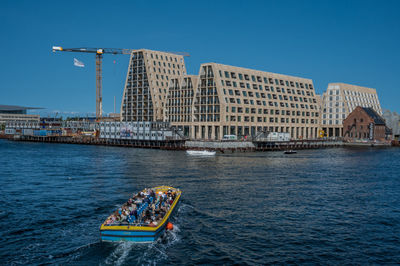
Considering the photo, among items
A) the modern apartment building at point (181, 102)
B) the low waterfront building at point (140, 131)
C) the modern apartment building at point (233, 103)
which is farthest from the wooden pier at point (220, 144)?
the modern apartment building at point (181, 102)

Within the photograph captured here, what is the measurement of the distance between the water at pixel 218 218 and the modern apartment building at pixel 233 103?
3313 inches

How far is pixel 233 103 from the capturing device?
522 ft

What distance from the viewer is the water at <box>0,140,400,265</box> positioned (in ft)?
103

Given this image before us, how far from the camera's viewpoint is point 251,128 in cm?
16700

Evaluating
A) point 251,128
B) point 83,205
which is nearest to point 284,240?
point 83,205

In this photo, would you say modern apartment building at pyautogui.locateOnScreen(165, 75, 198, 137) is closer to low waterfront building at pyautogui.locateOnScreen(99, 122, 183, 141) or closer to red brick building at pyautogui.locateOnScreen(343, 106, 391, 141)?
low waterfront building at pyautogui.locateOnScreen(99, 122, 183, 141)

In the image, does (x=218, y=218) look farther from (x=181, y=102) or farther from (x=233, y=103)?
(x=181, y=102)

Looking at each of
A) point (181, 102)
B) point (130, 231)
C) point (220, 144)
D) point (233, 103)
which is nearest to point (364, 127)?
point (233, 103)

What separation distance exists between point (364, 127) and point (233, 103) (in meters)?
74.4

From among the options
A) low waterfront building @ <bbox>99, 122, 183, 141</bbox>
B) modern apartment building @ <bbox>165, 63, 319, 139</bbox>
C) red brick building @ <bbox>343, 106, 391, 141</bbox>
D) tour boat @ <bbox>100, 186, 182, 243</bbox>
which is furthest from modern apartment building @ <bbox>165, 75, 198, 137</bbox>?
tour boat @ <bbox>100, 186, 182, 243</bbox>

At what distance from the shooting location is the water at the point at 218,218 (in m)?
31.5

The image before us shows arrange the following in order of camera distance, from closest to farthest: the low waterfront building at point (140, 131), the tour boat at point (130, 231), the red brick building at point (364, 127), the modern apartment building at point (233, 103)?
1. the tour boat at point (130, 231)
2. the low waterfront building at point (140, 131)
3. the modern apartment building at point (233, 103)
4. the red brick building at point (364, 127)

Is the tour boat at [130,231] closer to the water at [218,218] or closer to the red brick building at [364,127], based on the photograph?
the water at [218,218]

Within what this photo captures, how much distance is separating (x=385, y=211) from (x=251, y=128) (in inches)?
4750
